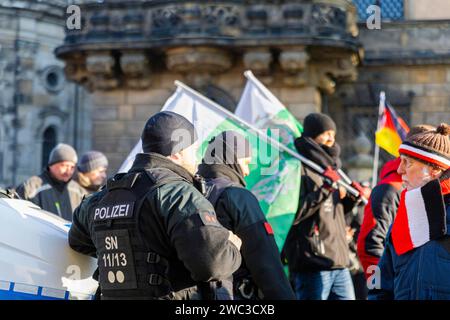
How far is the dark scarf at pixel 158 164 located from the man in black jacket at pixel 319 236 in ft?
11.4

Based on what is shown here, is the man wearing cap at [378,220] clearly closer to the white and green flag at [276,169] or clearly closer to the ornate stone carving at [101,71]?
the white and green flag at [276,169]

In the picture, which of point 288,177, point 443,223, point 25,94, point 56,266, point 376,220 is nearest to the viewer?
point 443,223

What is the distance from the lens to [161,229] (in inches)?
194

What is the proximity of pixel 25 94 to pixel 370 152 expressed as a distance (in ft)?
43.3

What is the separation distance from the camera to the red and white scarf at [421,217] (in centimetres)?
480

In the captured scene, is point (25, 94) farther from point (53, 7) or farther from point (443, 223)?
point (443, 223)

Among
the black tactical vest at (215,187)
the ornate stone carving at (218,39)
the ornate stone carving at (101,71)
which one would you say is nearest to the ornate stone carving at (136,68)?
the ornate stone carving at (218,39)

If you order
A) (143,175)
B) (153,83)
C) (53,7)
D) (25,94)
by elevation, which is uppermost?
(53,7)

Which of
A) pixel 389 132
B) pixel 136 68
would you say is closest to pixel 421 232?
pixel 389 132

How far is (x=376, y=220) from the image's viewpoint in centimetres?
718

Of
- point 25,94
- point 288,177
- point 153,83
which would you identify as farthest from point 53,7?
point 288,177

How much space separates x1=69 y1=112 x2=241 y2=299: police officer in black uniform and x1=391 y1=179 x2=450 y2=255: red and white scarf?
0.76 metres

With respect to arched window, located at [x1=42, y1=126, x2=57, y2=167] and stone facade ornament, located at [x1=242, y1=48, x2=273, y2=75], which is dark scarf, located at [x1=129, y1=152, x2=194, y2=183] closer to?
stone facade ornament, located at [x1=242, y1=48, x2=273, y2=75]

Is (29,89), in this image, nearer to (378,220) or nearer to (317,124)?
(317,124)
